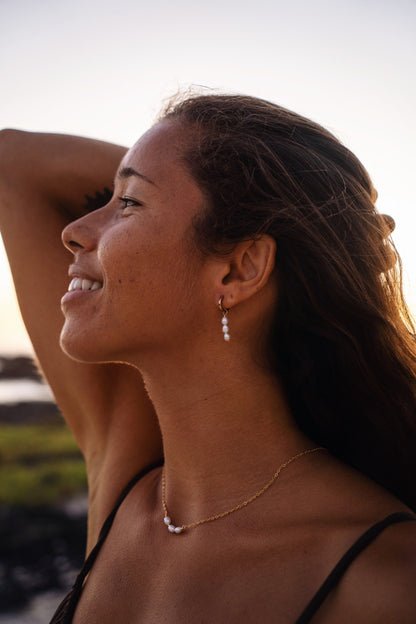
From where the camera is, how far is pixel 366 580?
144 centimetres

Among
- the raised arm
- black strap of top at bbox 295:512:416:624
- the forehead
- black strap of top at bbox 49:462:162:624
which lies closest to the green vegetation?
the raised arm

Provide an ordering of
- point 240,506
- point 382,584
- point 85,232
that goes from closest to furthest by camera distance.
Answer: point 382,584 < point 240,506 < point 85,232

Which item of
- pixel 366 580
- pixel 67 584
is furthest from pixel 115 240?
pixel 67 584

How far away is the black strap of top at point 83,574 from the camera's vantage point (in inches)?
79.8

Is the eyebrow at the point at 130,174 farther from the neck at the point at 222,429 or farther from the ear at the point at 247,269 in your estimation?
the neck at the point at 222,429

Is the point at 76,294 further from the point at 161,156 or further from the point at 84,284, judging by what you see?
the point at 161,156

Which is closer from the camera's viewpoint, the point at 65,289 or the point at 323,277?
the point at 323,277

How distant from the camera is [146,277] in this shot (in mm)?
1907

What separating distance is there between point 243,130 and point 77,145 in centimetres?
104

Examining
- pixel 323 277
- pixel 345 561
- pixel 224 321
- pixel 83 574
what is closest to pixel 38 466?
pixel 83 574

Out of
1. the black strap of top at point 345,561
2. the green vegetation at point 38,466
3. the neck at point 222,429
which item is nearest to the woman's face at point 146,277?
the neck at point 222,429

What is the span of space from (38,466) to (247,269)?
517 cm

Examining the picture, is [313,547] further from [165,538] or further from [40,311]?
[40,311]

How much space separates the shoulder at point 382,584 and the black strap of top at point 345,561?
0.01m
